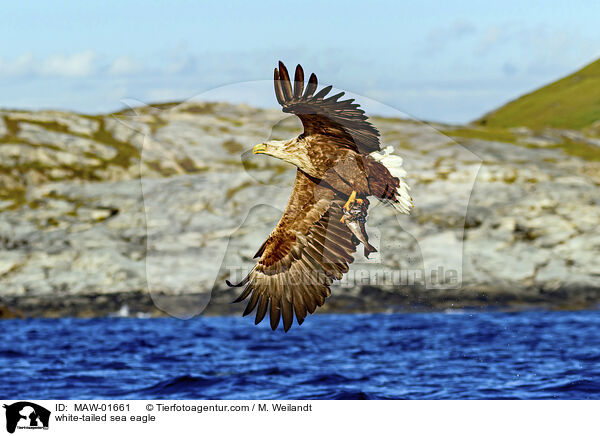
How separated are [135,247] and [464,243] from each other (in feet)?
55.8

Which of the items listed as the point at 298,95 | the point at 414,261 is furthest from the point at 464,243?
the point at 298,95

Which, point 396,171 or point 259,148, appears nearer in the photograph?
point 259,148

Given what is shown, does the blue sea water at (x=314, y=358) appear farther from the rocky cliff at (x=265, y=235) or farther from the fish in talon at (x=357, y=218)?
the fish in talon at (x=357, y=218)

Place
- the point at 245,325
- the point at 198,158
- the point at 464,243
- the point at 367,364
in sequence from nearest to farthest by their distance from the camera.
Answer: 1. the point at 367,364
2. the point at 245,325
3. the point at 464,243
4. the point at 198,158

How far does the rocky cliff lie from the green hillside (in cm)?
5899

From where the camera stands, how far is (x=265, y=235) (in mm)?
38875

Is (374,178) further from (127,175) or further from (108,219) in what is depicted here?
(127,175)

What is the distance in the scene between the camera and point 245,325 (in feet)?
122

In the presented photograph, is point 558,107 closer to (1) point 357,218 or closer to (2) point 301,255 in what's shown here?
(2) point 301,255

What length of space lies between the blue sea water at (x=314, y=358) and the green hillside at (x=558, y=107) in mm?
74915

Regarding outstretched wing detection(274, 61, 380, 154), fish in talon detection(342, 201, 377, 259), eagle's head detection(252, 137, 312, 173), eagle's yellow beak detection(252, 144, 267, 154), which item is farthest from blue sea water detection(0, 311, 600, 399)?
eagle's yellow beak detection(252, 144, 267, 154)

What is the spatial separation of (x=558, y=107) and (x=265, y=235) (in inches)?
3416

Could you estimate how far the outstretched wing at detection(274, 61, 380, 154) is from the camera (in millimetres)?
9930
